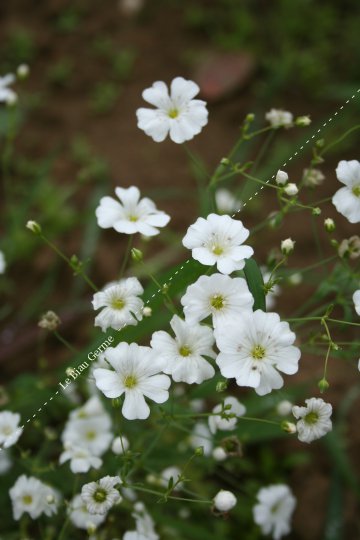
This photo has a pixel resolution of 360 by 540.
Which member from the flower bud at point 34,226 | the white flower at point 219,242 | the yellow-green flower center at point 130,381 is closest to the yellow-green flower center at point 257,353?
the white flower at point 219,242

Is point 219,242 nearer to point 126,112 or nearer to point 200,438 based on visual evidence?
point 200,438

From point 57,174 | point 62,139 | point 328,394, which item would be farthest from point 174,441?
point 62,139

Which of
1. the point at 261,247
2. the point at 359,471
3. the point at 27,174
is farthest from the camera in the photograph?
the point at 27,174

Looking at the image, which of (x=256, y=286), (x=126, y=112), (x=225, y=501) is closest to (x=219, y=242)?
(x=256, y=286)

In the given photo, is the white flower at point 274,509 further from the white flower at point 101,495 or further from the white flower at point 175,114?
the white flower at point 175,114

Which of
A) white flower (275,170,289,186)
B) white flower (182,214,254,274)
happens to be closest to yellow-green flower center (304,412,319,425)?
white flower (182,214,254,274)

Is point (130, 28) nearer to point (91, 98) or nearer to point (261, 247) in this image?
point (91, 98)
